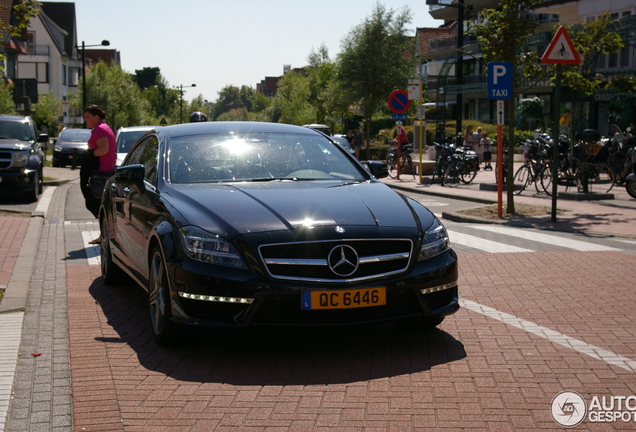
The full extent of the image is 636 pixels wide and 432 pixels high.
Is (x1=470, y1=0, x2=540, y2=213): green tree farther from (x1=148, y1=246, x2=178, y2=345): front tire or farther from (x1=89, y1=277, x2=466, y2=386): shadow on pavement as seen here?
(x1=148, y1=246, x2=178, y2=345): front tire

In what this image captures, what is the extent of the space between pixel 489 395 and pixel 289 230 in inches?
61.1

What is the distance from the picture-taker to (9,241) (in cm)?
1142

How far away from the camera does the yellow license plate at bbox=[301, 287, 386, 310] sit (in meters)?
5.14

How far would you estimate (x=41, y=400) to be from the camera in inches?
181

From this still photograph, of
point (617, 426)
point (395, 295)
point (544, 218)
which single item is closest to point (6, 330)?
point (395, 295)

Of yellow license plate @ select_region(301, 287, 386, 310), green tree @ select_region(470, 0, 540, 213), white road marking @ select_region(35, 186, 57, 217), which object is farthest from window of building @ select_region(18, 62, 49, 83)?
yellow license plate @ select_region(301, 287, 386, 310)

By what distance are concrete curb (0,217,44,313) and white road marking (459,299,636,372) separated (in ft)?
12.3

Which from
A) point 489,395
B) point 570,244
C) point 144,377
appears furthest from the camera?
point 570,244

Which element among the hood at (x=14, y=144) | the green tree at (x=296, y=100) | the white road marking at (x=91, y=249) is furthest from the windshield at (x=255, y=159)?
the green tree at (x=296, y=100)

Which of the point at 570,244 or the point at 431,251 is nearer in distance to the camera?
the point at 431,251

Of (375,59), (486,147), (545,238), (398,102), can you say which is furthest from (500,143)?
(375,59)

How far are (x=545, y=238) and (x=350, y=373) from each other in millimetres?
7618

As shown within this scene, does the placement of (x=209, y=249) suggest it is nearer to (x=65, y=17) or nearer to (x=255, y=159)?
(x=255, y=159)

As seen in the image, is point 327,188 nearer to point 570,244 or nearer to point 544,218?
point 570,244
